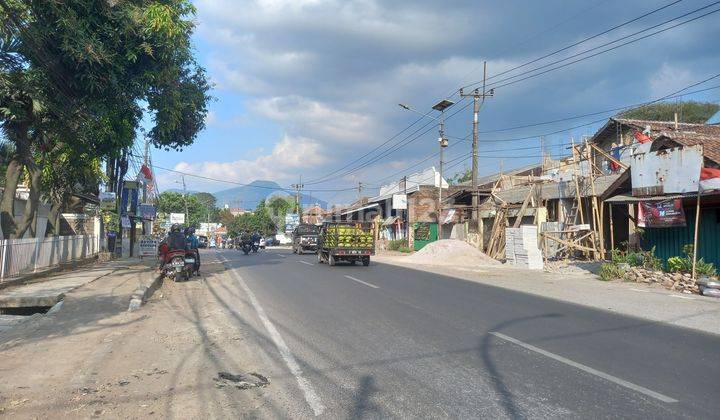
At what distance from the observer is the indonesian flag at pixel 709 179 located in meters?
15.7

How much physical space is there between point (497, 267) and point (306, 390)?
21381mm

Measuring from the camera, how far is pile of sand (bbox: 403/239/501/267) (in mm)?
28430

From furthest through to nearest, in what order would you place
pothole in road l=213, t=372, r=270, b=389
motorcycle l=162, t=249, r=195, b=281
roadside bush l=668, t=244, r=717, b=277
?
motorcycle l=162, t=249, r=195, b=281
roadside bush l=668, t=244, r=717, b=277
pothole in road l=213, t=372, r=270, b=389

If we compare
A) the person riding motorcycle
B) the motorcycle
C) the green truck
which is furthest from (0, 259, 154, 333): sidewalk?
the green truck

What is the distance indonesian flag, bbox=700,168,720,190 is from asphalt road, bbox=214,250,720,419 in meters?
6.77

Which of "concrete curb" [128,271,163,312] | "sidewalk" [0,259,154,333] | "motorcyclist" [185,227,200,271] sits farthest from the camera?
"motorcyclist" [185,227,200,271]

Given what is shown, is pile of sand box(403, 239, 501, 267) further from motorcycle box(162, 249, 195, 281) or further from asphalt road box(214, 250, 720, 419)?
asphalt road box(214, 250, 720, 419)

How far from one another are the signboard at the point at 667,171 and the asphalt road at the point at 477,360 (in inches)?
299

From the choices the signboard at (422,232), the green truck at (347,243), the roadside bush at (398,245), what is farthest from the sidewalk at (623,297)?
the roadside bush at (398,245)

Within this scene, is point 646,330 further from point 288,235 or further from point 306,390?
point 288,235

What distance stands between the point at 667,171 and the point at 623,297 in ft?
19.7

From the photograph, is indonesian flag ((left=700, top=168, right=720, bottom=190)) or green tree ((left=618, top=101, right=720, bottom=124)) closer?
indonesian flag ((left=700, top=168, right=720, bottom=190))

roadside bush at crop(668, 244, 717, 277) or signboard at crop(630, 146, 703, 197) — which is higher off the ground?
signboard at crop(630, 146, 703, 197)

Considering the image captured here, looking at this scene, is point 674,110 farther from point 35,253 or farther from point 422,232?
point 35,253
